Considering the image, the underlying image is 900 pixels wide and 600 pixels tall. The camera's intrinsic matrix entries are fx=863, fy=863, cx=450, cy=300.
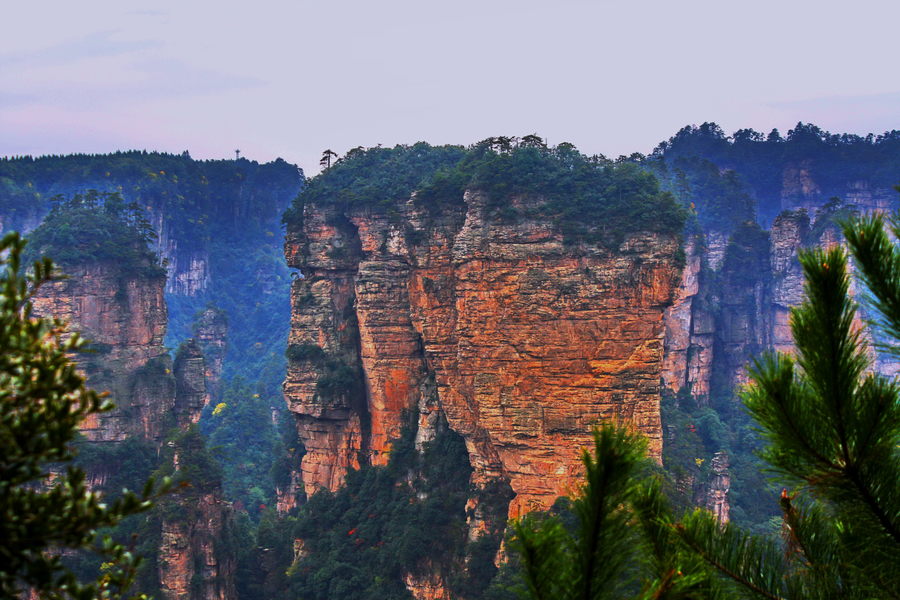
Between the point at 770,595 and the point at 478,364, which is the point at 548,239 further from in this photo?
the point at 770,595

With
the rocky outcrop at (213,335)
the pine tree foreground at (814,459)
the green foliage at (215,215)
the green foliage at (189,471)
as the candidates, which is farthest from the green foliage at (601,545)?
the rocky outcrop at (213,335)

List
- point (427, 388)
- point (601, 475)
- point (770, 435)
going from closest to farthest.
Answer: point (601, 475)
point (770, 435)
point (427, 388)

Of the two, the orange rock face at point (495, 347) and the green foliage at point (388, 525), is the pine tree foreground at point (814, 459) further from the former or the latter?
the green foliage at point (388, 525)

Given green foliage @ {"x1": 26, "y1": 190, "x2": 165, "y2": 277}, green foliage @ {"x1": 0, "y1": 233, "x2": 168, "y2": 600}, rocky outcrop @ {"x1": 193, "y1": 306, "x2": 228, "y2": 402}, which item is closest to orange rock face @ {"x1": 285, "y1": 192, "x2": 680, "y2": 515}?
green foliage @ {"x1": 26, "y1": 190, "x2": 165, "y2": 277}

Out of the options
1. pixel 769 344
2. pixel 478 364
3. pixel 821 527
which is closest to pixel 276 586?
pixel 478 364

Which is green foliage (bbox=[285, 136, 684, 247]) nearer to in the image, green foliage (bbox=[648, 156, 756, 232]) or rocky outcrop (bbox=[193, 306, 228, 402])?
green foliage (bbox=[648, 156, 756, 232])

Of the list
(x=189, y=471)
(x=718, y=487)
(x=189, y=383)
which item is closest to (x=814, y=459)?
(x=189, y=471)
